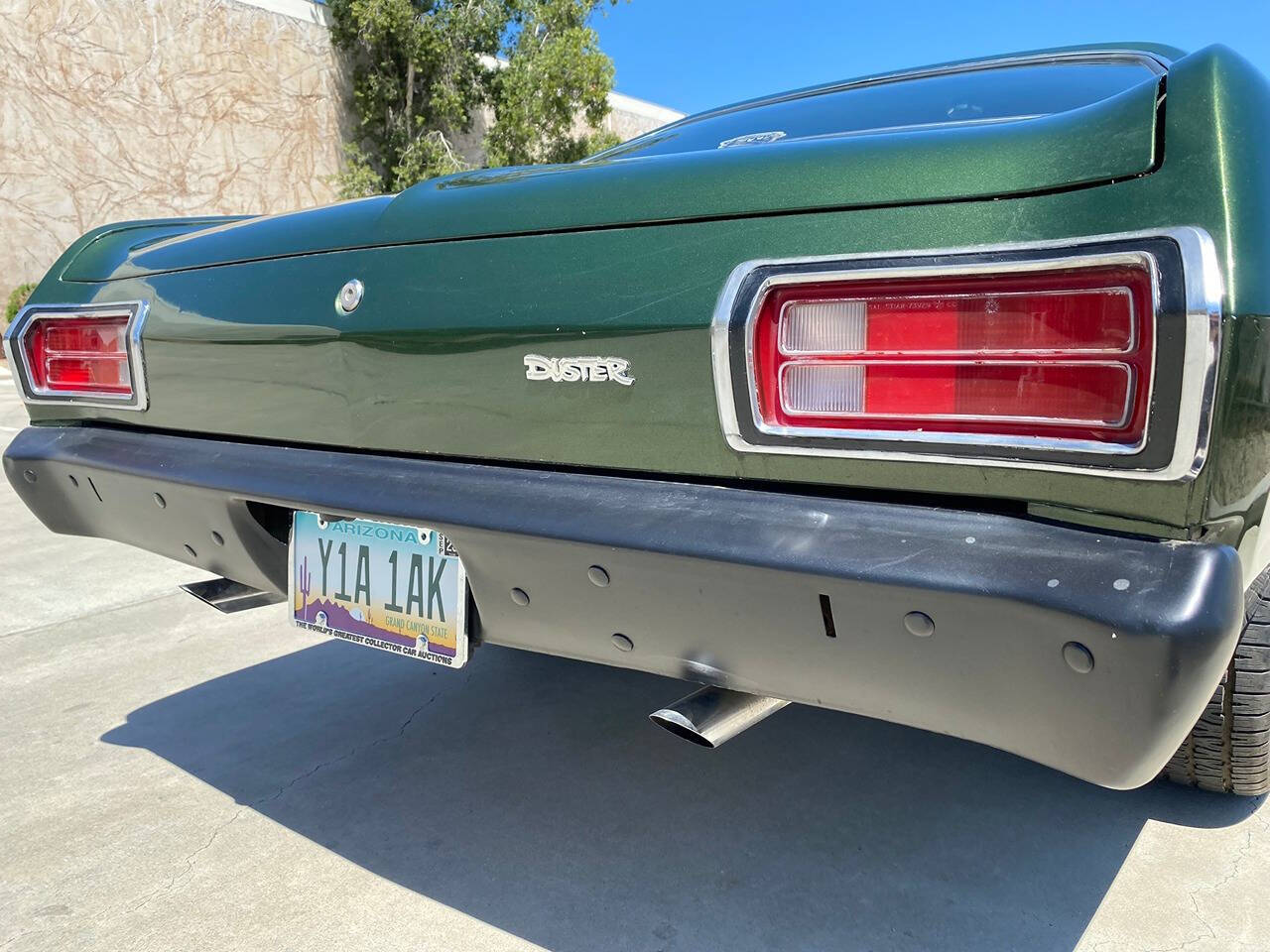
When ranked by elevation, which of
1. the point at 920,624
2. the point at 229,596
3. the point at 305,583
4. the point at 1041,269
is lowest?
the point at 229,596

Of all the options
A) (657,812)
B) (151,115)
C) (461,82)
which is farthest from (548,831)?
(461,82)

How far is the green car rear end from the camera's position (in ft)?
3.58

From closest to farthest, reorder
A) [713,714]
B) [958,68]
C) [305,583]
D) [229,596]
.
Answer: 1. [713,714]
2. [305,583]
3. [229,596]
4. [958,68]

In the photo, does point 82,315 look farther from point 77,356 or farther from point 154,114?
point 154,114

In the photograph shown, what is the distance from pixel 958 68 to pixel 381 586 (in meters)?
1.91

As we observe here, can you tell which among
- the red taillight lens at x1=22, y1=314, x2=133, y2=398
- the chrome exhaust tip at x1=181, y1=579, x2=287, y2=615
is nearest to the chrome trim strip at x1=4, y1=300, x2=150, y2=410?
the red taillight lens at x1=22, y1=314, x2=133, y2=398

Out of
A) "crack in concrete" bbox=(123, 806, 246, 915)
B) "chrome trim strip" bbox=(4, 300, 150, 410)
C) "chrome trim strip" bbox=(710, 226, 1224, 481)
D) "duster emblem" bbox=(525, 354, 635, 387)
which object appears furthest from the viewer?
"chrome trim strip" bbox=(4, 300, 150, 410)

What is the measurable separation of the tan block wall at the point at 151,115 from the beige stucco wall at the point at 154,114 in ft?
→ 0.06

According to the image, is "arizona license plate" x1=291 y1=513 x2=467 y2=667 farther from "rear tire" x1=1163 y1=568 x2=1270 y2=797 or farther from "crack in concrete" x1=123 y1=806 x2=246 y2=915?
"rear tire" x1=1163 y1=568 x2=1270 y2=797

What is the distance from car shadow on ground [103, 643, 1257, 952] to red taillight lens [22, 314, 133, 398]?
92 cm

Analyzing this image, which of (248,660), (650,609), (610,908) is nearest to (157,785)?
(248,660)

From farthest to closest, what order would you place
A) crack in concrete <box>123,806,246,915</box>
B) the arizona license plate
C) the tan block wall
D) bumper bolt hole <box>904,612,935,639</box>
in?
the tan block wall
crack in concrete <box>123,806,246,915</box>
the arizona license plate
bumper bolt hole <box>904,612,935,639</box>

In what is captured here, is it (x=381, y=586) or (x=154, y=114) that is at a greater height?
(x=154, y=114)

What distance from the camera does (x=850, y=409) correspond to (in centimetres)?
128
